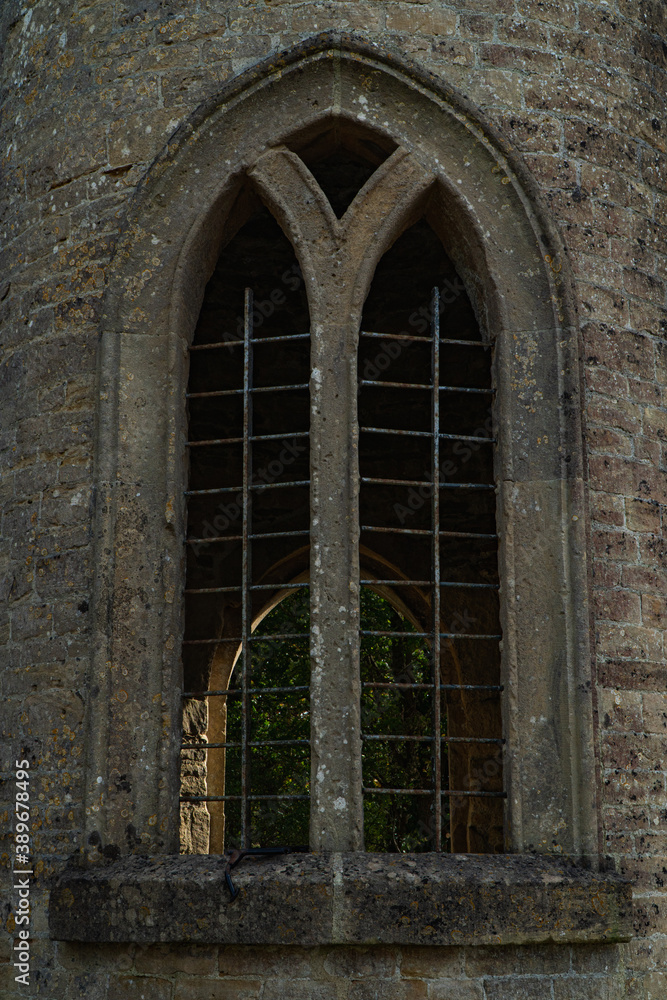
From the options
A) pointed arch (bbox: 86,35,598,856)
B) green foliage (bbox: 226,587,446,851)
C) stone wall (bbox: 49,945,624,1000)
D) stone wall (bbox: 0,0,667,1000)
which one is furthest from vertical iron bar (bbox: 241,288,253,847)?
green foliage (bbox: 226,587,446,851)

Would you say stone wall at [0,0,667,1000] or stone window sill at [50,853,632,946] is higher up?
stone wall at [0,0,667,1000]

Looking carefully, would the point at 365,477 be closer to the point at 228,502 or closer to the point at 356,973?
the point at 228,502

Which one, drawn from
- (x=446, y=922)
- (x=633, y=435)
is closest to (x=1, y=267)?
(x=633, y=435)

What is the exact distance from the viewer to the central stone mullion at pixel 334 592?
365 cm

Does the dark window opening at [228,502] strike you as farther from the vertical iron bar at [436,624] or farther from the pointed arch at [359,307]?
Answer: the vertical iron bar at [436,624]

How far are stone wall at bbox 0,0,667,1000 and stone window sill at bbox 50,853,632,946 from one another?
0.60 ft

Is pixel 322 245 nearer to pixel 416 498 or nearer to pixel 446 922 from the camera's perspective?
pixel 446 922

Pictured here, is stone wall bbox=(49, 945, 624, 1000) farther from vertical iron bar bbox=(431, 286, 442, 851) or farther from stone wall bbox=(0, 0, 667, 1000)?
vertical iron bar bbox=(431, 286, 442, 851)

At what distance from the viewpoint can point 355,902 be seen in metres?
3.37

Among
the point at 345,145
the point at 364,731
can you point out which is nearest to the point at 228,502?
the point at 345,145

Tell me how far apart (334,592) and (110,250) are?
1608mm

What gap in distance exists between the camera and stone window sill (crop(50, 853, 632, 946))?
11.1 feet

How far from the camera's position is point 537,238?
4.14 m

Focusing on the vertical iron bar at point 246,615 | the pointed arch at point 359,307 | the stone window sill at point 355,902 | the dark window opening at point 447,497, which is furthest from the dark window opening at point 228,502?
the stone window sill at point 355,902
